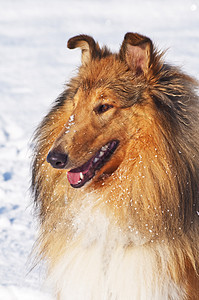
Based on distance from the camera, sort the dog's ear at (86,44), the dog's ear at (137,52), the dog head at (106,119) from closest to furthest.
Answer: the dog's ear at (137,52) → the dog head at (106,119) → the dog's ear at (86,44)

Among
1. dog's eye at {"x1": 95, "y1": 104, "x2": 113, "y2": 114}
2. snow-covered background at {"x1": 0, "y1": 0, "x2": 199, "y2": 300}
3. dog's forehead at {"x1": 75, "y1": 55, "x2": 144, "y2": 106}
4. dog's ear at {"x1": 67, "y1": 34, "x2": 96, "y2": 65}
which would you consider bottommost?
snow-covered background at {"x1": 0, "y1": 0, "x2": 199, "y2": 300}

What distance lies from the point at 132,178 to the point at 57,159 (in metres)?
0.49

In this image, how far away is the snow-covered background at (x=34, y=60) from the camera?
163 inches

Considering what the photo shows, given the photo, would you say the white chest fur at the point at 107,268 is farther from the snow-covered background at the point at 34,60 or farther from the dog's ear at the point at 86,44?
the dog's ear at the point at 86,44

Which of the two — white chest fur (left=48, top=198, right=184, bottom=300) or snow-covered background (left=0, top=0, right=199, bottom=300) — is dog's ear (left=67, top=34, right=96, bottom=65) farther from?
white chest fur (left=48, top=198, right=184, bottom=300)

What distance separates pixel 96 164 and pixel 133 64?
2.32 feet

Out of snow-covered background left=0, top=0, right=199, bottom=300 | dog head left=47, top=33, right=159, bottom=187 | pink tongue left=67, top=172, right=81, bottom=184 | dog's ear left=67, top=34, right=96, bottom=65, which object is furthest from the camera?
snow-covered background left=0, top=0, right=199, bottom=300

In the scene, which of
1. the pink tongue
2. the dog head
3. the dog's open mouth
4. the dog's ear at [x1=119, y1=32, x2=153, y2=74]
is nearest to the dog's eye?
the dog head

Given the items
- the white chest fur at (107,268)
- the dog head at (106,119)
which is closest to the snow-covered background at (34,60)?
the dog head at (106,119)

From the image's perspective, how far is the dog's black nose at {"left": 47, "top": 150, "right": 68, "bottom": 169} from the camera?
8.18 feet

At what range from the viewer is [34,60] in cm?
1285

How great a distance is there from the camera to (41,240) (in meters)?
3.13

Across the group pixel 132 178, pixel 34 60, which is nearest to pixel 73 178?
pixel 132 178

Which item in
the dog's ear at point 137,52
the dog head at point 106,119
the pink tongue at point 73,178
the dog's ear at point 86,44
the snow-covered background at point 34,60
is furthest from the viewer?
Answer: the snow-covered background at point 34,60
